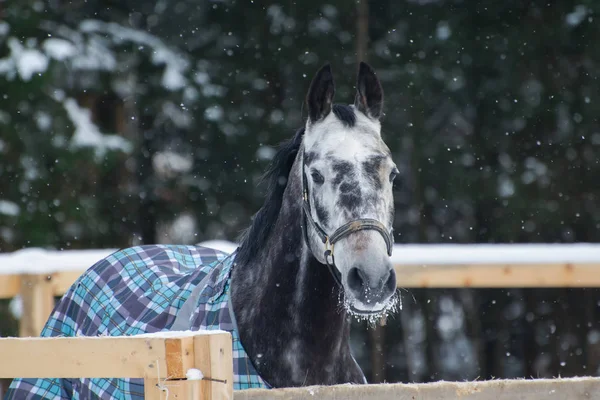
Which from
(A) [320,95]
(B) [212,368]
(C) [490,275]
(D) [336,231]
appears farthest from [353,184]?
(C) [490,275]

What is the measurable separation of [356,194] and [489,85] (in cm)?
631

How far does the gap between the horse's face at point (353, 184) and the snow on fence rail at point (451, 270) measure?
55.6 inches

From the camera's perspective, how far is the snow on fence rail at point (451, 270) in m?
4.10

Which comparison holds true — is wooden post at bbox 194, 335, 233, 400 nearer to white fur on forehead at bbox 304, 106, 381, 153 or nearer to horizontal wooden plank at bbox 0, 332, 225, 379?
horizontal wooden plank at bbox 0, 332, 225, 379

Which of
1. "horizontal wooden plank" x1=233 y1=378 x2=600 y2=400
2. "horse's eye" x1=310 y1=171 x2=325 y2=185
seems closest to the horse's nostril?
"horse's eye" x1=310 y1=171 x2=325 y2=185

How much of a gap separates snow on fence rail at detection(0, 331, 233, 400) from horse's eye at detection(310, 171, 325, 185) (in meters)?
0.90

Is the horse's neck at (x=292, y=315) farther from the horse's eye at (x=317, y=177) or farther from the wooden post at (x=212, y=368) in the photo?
the wooden post at (x=212, y=368)

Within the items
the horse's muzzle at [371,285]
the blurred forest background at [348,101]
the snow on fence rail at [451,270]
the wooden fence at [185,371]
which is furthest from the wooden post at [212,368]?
the blurred forest background at [348,101]

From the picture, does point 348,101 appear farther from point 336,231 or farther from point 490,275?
point 336,231

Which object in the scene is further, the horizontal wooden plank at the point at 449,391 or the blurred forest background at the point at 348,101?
the blurred forest background at the point at 348,101

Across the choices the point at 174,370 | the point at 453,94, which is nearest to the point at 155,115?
the point at 453,94

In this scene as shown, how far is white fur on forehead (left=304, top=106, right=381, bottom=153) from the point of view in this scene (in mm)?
2725

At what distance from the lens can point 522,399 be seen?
199cm

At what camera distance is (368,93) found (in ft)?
9.82
